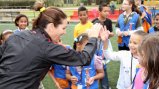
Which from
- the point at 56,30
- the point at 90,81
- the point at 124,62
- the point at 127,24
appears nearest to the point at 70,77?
the point at 90,81

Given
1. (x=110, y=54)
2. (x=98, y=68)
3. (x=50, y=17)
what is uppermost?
(x=50, y=17)

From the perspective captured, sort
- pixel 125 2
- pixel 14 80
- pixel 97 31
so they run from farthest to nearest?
pixel 125 2 < pixel 97 31 < pixel 14 80

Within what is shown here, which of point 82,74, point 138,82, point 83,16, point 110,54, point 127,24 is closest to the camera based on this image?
point 138,82

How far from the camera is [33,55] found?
2.64 meters

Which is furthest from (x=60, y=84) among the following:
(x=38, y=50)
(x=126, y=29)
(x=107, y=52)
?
(x=126, y=29)

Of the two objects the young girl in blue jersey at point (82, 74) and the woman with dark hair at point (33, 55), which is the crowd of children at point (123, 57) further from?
the woman with dark hair at point (33, 55)

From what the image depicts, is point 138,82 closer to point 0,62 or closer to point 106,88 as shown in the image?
point 0,62

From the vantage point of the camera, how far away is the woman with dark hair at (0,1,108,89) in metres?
2.64

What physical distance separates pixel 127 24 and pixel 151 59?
167 inches

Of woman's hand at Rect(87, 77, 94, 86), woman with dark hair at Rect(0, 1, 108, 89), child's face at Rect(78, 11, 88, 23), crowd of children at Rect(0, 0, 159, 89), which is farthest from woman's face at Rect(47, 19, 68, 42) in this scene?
child's face at Rect(78, 11, 88, 23)

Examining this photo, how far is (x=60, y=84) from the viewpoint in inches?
171

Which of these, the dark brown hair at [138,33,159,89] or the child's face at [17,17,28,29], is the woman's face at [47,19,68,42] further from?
the child's face at [17,17,28,29]

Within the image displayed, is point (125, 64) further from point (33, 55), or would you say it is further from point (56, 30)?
point (33, 55)

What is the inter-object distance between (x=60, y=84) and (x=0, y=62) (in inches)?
64.4
